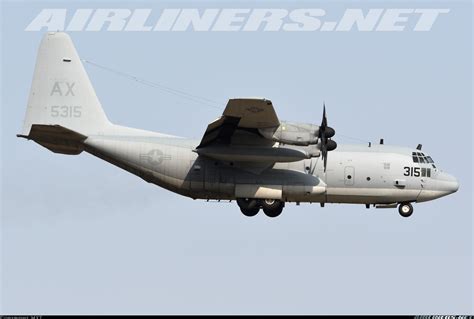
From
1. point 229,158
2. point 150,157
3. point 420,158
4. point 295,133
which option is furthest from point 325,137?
point 150,157

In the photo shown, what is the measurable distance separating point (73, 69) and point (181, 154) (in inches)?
211

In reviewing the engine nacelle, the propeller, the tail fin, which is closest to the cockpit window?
the propeller

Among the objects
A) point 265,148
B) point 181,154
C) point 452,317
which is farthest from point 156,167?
point 452,317

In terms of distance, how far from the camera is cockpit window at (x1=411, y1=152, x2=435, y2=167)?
143 feet

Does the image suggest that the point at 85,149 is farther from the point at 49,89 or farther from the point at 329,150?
the point at 329,150

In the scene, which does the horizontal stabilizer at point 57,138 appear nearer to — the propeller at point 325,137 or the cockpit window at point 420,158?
the propeller at point 325,137

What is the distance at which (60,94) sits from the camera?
4316 centimetres

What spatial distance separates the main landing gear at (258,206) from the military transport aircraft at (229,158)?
36 millimetres

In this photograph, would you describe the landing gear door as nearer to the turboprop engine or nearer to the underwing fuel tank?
the underwing fuel tank

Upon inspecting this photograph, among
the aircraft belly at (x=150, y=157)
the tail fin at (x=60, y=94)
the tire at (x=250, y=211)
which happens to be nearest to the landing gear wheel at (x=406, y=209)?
the tire at (x=250, y=211)

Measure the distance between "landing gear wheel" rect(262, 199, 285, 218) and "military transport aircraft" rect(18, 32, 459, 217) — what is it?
4 centimetres

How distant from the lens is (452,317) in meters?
34.0

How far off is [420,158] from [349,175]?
3.02 metres

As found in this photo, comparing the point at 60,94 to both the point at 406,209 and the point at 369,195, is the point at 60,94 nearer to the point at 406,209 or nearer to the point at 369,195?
the point at 369,195
